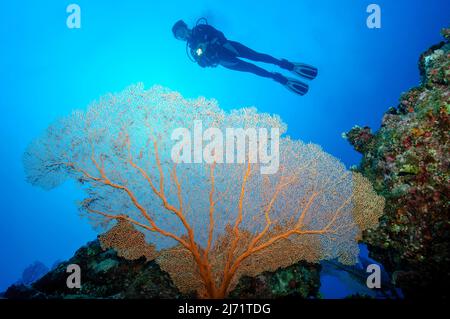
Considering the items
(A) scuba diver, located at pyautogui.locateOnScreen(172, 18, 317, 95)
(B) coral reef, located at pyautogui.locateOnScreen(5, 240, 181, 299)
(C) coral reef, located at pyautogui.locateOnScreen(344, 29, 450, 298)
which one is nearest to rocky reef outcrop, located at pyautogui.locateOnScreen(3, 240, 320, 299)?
(B) coral reef, located at pyautogui.locateOnScreen(5, 240, 181, 299)

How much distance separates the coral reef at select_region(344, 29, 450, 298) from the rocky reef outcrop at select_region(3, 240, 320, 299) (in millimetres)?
1334

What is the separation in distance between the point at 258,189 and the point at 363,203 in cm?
167

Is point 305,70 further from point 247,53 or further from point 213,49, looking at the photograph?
point 213,49

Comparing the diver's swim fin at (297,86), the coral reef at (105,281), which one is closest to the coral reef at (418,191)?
the coral reef at (105,281)

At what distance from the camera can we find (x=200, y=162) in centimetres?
413

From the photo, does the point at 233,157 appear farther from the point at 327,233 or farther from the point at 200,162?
the point at 327,233

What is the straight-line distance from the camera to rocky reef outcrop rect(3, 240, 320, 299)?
4.32m

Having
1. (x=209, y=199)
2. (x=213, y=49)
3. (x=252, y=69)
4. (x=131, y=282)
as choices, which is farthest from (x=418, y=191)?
(x=213, y=49)

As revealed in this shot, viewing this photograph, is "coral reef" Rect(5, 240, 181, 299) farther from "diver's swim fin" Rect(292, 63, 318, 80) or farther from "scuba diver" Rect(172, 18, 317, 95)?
"diver's swim fin" Rect(292, 63, 318, 80)

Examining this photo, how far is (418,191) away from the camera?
12.4 feet

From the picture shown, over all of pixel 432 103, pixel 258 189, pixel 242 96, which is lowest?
pixel 258 189

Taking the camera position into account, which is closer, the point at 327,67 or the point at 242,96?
the point at 327,67

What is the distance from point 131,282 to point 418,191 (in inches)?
196
